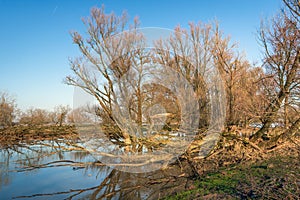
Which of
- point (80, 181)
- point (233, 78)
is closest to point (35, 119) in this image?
point (80, 181)

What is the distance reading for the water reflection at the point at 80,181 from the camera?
4.95m

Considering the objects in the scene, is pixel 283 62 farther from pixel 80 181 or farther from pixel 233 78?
pixel 80 181

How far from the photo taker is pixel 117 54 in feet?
20.0

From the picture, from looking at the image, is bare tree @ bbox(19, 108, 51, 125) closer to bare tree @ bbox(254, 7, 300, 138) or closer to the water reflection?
the water reflection

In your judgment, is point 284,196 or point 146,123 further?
point 146,123

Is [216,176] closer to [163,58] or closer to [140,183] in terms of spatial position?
[140,183]

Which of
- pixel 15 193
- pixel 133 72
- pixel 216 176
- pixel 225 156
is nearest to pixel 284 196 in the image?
pixel 216 176

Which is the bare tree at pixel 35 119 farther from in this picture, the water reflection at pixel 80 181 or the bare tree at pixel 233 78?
the bare tree at pixel 233 78

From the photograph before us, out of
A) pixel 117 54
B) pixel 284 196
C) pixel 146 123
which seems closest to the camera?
pixel 284 196

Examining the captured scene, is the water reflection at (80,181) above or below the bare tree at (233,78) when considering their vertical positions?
below

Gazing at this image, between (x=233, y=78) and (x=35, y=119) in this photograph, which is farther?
(x=35, y=119)

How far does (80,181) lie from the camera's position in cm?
616

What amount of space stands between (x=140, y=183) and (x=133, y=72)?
9.15 ft

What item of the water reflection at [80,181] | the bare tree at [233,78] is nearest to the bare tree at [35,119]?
the water reflection at [80,181]
